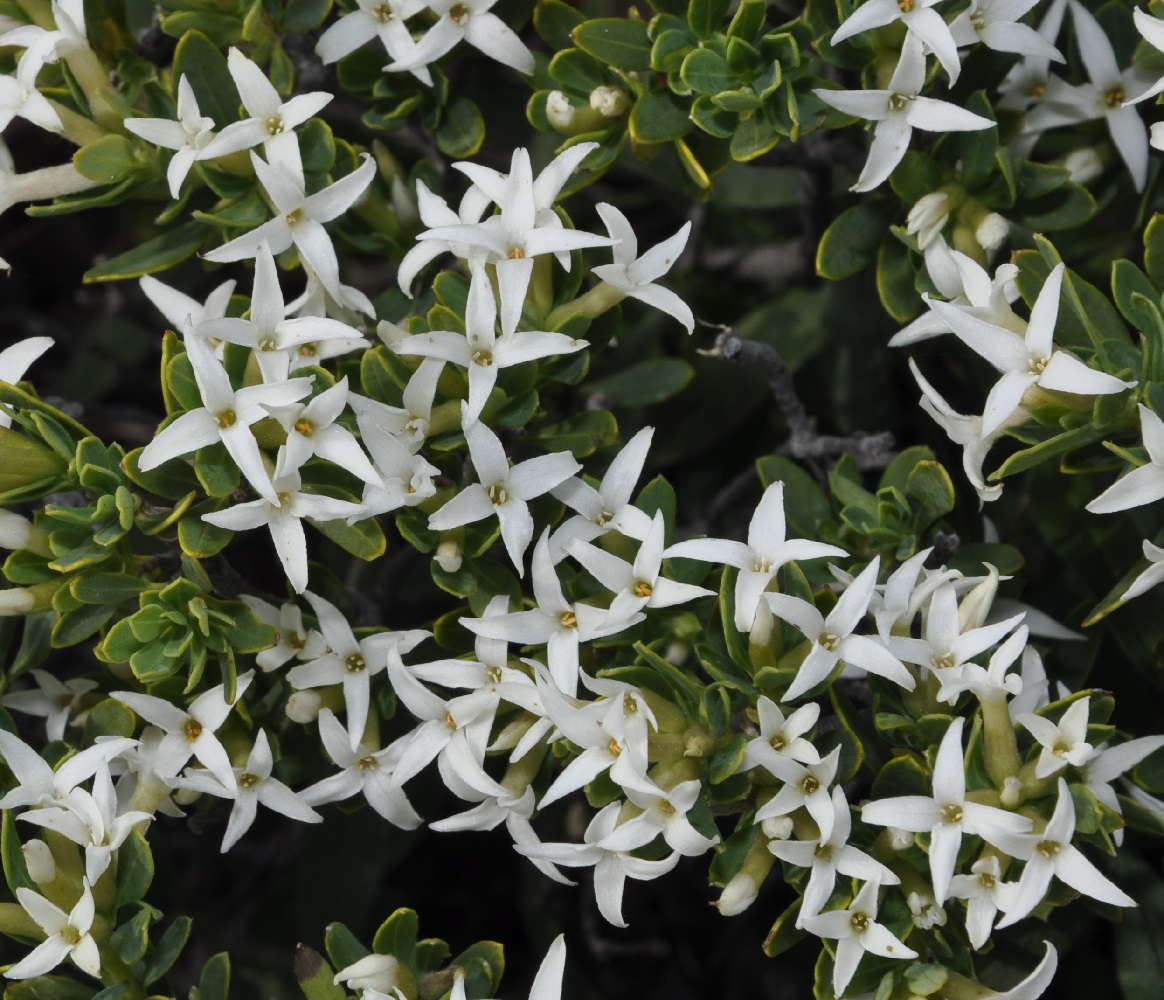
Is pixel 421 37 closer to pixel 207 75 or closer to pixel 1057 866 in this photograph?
pixel 207 75

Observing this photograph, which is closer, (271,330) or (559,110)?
(271,330)

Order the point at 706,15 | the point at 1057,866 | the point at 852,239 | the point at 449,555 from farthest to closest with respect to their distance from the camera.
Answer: the point at 852,239 → the point at 706,15 → the point at 449,555 → the point at 1057,866

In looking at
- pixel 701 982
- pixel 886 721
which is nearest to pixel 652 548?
pixel 886 721

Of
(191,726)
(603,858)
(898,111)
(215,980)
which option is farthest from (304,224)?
(215,980)

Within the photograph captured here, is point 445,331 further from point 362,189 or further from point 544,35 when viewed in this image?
point 544,35

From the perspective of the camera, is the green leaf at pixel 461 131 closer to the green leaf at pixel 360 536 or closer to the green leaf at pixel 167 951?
the green leaf at pixel 360 536

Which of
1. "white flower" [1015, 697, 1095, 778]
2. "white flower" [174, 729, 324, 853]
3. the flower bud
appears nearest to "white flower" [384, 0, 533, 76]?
the flower bud

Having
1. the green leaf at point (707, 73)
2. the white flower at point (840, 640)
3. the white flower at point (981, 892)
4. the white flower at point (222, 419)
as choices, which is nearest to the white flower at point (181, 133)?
the white flower at point (222, 419)
